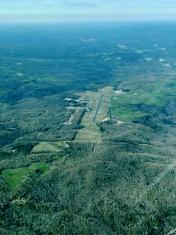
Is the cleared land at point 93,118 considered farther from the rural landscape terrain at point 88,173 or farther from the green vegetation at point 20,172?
the green vegetation at point 20,172

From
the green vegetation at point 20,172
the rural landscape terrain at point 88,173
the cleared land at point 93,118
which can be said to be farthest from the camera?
the cleared land at point 93,118

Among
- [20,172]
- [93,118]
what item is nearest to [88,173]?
[20,172]

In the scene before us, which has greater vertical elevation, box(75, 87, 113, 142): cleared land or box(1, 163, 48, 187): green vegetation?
box(1, 163, 48, 187): green vegetation

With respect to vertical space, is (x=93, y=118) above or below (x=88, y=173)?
below

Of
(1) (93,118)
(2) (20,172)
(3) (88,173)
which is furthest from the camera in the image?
(1) (93,118)

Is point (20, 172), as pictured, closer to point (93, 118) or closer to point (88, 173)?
point (88, 173)

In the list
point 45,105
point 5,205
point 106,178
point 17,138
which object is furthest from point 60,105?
point 5,205

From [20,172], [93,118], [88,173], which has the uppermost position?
[88,173]

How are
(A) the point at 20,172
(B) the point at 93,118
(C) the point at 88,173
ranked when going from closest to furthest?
(C) the point at 88,173 → (A) the point at 20,172 → (B) the point at 93,118

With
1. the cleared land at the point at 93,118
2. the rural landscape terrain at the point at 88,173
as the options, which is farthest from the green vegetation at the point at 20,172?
the cleared land at the point at 93,118

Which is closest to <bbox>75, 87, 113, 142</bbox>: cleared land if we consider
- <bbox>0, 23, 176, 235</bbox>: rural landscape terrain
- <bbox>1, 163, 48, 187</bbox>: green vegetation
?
<bbox>0, 23, 176, 235</bbox>: rural landscape terrain

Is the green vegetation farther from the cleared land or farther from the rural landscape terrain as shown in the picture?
the cleared land
